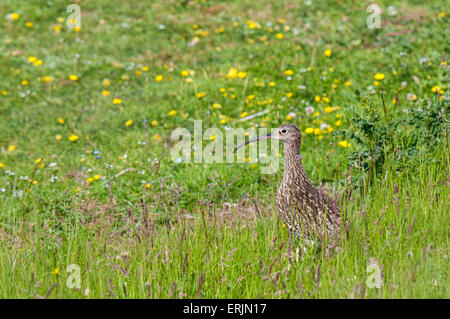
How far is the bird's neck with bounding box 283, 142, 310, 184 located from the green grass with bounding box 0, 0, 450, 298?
0.25m

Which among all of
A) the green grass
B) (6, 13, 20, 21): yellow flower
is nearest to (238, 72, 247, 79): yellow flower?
the green grass

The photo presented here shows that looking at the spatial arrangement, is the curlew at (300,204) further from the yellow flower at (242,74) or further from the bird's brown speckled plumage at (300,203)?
the yellow flower at (242,74)

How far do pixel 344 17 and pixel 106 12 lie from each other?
16.3ft

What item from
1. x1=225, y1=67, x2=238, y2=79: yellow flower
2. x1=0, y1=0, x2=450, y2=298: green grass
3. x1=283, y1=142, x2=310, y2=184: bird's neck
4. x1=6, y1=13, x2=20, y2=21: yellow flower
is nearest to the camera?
x1=0, y1=0, x2=450, y2=298: green grass

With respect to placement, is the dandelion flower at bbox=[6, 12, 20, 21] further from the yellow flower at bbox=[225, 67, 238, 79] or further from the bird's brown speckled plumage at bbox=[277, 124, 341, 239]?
the bird's brown speckled plumage at bbox=[277, 124, 341, 239]

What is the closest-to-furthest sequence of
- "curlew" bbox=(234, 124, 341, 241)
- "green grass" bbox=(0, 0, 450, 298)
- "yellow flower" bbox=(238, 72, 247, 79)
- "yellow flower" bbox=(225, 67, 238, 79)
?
"green grass" bbox=(0, 0, 450, 298)
"curlew" bbox=(234, 124, 341, 241)
"yellow flower" bbox=(238, 72, 247, 79)
"yellow flower" bbox=(225, 67, 238, 79)

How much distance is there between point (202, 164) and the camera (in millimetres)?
7562

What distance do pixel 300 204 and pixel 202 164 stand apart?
2576 millimetres

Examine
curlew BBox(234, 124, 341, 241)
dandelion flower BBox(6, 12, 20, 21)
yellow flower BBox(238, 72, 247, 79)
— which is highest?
dandelion flower BBox(6, 12, 20, 21)

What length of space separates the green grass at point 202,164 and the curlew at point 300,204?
0.14m

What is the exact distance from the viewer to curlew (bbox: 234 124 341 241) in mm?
4941

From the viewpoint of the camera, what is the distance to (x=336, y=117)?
26.8ft

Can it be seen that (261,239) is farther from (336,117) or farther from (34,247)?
(336,117)

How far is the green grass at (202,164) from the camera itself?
447 centimetres
